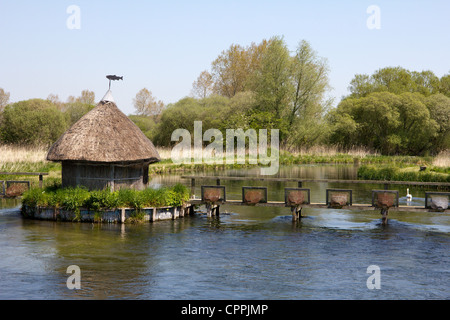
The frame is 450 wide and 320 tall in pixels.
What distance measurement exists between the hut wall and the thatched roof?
67cm

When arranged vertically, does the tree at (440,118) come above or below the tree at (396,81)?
below

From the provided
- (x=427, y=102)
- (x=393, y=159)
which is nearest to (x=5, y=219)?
(x=393, y=159)

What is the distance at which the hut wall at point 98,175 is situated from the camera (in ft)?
81.9

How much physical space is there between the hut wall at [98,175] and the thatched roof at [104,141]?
67 cm

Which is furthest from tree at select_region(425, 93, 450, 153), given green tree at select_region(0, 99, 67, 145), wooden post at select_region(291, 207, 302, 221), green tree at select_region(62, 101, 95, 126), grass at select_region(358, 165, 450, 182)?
wooden post at select_region(291, 207, 302, 221)

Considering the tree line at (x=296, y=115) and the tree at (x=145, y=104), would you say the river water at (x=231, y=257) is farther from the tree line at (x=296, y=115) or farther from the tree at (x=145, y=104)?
the tree at (x=145, y=104)

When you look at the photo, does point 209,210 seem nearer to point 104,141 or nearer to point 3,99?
point 104,141

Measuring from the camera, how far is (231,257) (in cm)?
1889

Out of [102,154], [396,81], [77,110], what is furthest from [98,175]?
[396,81]

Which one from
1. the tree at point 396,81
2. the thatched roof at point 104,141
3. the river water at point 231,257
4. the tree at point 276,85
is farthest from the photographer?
the tree at point 396,81

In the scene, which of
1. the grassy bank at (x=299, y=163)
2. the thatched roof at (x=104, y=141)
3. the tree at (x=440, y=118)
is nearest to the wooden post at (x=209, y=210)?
the thatched roof at (x=104, y=141)

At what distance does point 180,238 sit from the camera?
71.1 ft
